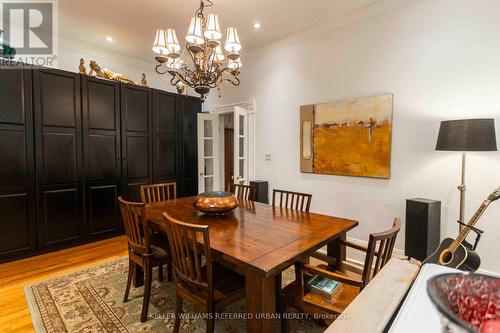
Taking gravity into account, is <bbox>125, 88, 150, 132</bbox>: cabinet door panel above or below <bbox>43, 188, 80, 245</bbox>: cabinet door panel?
above

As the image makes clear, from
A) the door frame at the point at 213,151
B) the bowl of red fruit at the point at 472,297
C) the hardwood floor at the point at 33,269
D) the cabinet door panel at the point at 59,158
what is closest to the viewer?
the bowl of red fruit at the point at 472,297

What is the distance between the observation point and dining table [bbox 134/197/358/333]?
1335 mm

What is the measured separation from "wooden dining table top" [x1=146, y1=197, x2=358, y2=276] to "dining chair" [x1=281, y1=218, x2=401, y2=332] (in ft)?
0.54

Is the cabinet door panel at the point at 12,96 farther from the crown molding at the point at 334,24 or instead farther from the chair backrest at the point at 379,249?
the chair backrest at the point at 379,249

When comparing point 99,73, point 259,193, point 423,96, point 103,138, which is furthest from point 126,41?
point 423,96

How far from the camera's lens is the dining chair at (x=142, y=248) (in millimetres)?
1951

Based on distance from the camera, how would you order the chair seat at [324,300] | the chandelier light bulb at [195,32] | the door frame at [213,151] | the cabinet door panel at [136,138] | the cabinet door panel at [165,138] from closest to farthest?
the chair seat at [324,300]
the chandelier light bulb at [195,32]
the cabinet door panel at [136,138]
the cabinet door panel at [165,138]
the door frame at [213,151]

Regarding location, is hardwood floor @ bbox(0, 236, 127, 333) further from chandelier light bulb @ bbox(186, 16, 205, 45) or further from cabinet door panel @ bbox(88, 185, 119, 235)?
chandelier light bulb @ bbox(186, 16, 205, 45)

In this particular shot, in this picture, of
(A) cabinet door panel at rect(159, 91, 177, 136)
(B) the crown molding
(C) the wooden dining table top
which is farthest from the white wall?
(A) cabinet door panel at rect(159, 91, 177, 136)

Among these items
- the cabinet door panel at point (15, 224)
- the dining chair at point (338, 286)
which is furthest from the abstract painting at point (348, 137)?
the cabinet door panel at point (15, 224)

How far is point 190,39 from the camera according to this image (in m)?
2.16

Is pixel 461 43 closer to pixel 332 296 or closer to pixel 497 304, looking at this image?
pixel 332 296

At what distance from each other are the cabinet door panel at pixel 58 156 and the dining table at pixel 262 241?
1679 millimetres

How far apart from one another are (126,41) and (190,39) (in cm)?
260
